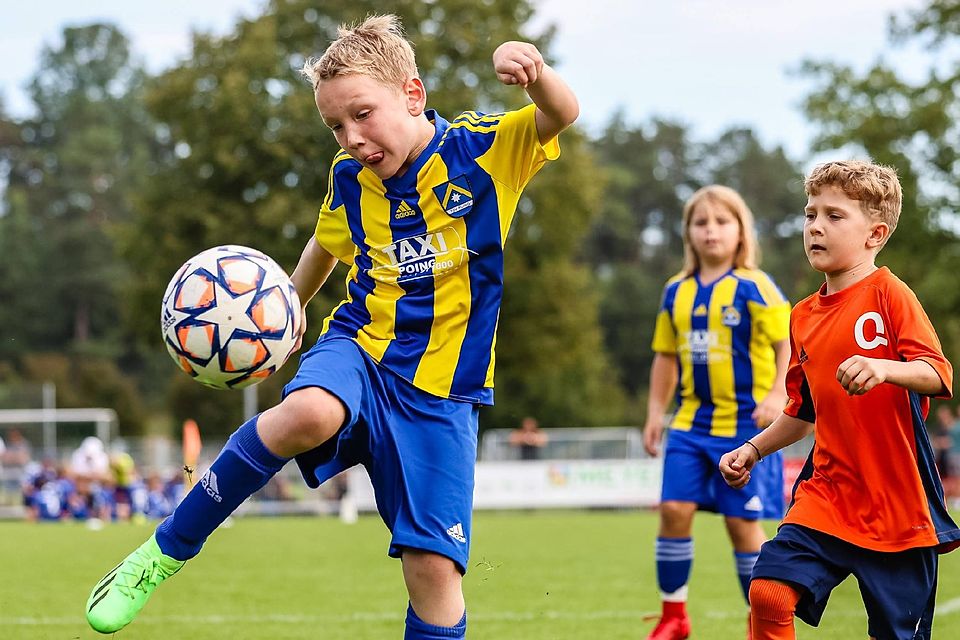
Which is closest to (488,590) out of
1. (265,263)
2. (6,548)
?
(265,263)

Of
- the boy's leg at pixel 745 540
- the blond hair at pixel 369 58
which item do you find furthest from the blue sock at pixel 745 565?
the blond hair at pixel 369 58

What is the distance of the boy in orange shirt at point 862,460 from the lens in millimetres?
4023

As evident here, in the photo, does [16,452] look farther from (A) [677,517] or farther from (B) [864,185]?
(B) [864,185]

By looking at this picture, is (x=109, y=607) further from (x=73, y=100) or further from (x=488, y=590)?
(x=73, y=100)

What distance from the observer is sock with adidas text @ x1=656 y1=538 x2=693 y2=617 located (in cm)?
639

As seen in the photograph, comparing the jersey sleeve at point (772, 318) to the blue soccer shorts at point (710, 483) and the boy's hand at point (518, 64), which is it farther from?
the boy's hand at point (518, 64)

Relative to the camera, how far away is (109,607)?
12.8ft

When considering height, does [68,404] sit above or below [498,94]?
below

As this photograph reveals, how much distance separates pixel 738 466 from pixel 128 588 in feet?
6.69

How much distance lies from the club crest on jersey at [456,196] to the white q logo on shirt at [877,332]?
1342mm

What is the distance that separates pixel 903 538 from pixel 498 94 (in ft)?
101

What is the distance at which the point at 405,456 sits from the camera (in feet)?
13.7

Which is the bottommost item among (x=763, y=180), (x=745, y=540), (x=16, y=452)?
(x=16, y=452)

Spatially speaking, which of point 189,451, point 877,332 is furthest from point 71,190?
point 877,332
